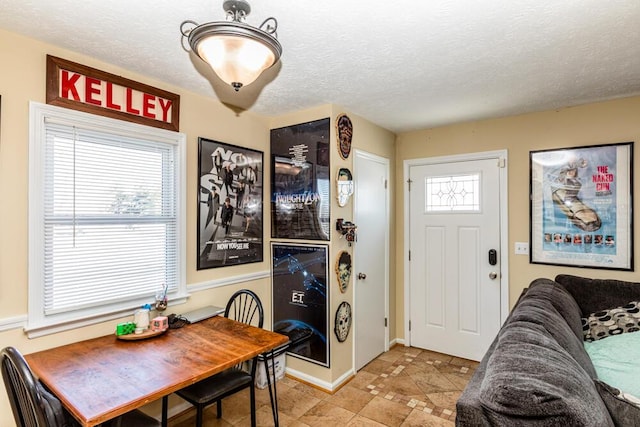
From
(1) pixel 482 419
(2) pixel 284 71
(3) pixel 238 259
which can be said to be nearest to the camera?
(1) pixel 482 419

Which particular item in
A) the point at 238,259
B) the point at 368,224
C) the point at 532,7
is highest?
the point at 532,7

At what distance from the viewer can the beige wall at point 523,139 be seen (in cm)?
272

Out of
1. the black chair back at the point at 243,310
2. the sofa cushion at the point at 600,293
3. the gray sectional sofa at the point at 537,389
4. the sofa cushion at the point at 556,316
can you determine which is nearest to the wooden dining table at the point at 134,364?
the black chair back at the point at 243,310

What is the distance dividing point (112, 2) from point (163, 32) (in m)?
0.27

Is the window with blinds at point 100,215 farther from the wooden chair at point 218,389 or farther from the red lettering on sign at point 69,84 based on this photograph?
the wooden chair at point 218,389

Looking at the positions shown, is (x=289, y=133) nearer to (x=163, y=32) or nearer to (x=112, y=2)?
(x=163, y=32)

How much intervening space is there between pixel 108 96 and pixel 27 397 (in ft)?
5.64

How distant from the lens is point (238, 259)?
9.62 feet

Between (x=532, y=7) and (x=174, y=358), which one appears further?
(x=174, y=358)

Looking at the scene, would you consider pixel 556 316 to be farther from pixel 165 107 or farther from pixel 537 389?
pixel 165 107

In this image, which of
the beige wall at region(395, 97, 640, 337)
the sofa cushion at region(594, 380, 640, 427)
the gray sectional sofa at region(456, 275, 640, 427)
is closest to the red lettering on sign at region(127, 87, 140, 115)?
the gray sectional sofa at region(456, 275, 640, 427)

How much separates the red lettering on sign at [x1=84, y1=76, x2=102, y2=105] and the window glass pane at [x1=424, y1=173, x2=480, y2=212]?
9.94 ft

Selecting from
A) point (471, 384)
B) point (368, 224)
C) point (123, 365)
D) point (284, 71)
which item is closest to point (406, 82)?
point (284, 71)

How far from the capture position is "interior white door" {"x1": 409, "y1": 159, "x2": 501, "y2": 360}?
10.8 ft
